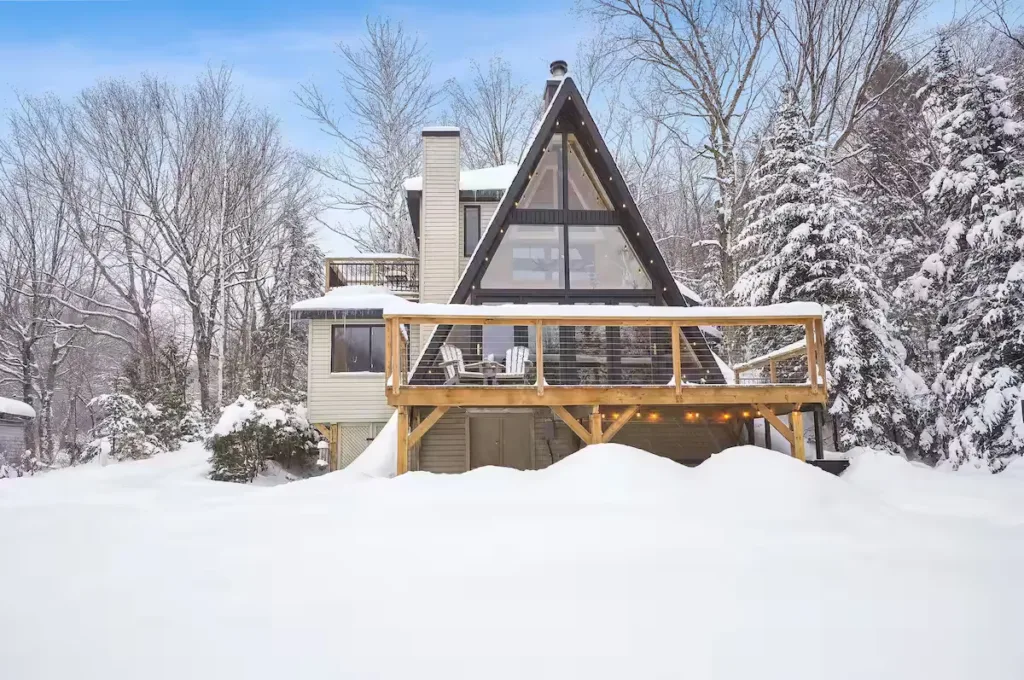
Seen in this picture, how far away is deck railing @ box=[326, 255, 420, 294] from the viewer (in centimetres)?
1578

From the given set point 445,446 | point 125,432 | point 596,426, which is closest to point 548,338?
point 596,426

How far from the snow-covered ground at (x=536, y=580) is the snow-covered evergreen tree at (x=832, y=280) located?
5059 millimetres

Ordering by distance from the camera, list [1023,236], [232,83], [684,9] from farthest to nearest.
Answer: [232,83] < [684,9] < [1023,236]

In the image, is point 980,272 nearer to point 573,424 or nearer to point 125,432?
point 573,424

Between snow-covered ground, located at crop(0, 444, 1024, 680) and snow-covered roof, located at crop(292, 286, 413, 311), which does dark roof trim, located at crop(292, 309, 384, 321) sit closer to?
snow-covered roof, located at crop(292, 286, 413, 311)

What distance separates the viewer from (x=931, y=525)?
5.84m

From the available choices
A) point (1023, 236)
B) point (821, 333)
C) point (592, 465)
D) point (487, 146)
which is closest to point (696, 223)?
point (487, 146)

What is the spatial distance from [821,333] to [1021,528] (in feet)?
12.0

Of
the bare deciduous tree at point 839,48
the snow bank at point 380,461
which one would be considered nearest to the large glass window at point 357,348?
the snow bank at point 380,461

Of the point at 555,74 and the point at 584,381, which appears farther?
the point at 555,74

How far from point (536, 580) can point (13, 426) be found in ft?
66.2

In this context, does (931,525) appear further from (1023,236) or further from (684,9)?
(684,9)

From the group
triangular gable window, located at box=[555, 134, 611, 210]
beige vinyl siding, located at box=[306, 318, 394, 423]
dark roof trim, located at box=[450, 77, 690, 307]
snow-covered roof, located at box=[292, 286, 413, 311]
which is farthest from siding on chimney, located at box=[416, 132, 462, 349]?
triangular gable window, located at box=[555, 134, 611, 210]

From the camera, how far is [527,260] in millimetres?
11453
